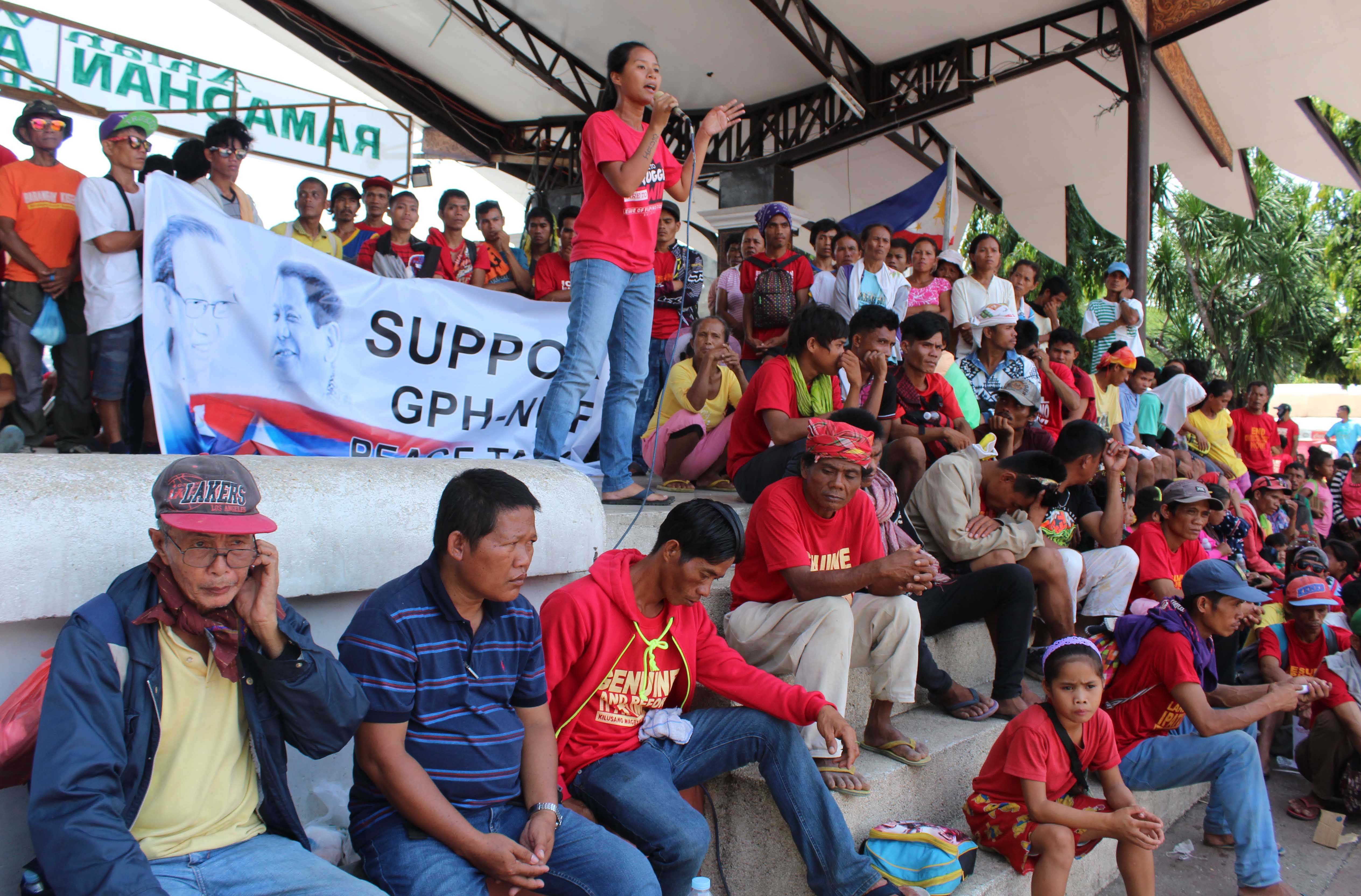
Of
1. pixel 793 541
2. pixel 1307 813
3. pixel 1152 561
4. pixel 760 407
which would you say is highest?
pixel 760 407

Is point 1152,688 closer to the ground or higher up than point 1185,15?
closer to the ground

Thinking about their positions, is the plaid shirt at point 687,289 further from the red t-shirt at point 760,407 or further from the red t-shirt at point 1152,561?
the red t-shirt at point 1152,561

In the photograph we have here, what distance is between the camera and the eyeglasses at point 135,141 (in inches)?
171

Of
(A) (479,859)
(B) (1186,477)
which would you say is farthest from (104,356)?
(B) (1186,477)

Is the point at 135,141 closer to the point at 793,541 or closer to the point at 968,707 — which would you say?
the point at 793,541

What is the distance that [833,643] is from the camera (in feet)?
10.5

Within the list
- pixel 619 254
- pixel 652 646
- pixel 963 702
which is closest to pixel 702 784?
pixel 652 646

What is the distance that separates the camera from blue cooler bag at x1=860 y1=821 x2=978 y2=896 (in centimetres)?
299

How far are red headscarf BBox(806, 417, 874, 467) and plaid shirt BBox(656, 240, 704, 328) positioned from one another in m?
2.67

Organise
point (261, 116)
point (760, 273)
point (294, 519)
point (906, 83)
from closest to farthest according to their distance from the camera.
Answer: point (294, 519) → point (760, 273) → point (261, 116) → point (906, 83)

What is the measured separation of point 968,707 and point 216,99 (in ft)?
26.6

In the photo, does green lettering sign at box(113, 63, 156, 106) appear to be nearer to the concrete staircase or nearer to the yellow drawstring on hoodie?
the concrete staircase

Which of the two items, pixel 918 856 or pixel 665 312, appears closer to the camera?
pixel 918 856

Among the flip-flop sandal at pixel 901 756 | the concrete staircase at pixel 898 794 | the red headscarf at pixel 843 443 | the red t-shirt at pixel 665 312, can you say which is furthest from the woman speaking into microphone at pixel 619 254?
the red t-shirt at pixel 665 312
